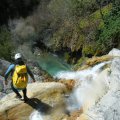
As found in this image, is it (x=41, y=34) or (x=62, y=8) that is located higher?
(x=62, y=8)

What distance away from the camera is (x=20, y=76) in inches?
513

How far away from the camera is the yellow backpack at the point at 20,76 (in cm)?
1291

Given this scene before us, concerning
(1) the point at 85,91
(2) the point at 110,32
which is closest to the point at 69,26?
(2) the point at 110,32

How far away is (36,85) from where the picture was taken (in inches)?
611

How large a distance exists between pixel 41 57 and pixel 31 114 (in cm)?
1910

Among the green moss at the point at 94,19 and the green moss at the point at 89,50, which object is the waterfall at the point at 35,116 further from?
the green moss at the point at 94,19

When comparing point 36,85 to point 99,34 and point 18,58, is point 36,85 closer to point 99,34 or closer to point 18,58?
point 18,58

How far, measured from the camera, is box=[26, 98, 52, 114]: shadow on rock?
14184mm

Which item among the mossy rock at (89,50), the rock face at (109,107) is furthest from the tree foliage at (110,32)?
the rock face at (109,107)

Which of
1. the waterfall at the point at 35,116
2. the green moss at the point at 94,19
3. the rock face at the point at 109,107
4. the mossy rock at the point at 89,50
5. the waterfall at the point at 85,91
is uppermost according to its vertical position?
the green moss at the point at 94,19

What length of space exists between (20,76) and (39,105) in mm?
1779

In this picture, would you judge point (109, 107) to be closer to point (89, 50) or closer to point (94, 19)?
point (89, 50)

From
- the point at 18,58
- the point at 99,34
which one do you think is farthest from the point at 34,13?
the point at 18,58

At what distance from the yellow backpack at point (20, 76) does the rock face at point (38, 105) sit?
3.71 ft
